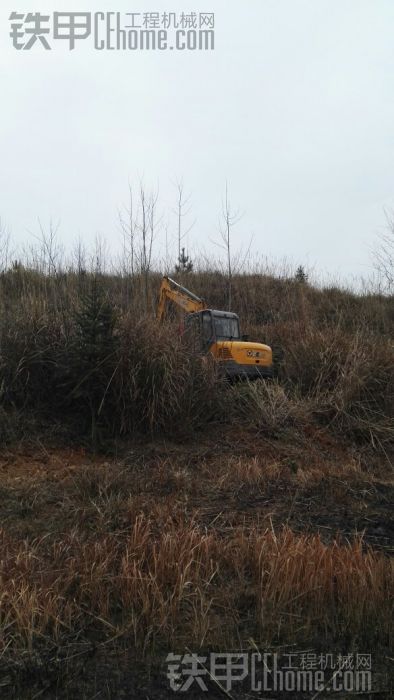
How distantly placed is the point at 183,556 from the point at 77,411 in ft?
16.5

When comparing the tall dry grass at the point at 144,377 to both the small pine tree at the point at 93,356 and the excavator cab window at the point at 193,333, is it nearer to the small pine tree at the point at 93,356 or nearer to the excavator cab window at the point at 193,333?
the small pine tree at the point at 93,356

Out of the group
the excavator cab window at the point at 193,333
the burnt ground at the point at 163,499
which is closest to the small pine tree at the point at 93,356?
the burnt ground at the point at 163,499

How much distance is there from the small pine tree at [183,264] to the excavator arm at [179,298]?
7.12 metres

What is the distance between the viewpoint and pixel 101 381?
7875 millimetres

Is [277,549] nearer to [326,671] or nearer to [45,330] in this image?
[326,671]

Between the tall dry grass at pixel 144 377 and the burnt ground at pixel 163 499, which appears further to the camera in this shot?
the tall dry grass at pixel 144 377

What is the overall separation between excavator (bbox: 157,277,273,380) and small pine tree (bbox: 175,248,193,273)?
8.20 m

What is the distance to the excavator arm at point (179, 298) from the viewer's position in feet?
37.9

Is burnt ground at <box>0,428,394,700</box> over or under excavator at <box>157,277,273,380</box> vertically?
under

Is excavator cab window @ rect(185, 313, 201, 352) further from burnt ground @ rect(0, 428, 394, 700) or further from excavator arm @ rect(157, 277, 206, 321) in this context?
burnt ground @ rect(0, 428, 394, 700)

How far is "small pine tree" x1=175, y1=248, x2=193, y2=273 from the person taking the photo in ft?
63.5

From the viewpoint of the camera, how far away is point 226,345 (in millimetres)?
10016

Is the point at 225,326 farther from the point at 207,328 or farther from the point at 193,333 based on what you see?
the point at 193,333

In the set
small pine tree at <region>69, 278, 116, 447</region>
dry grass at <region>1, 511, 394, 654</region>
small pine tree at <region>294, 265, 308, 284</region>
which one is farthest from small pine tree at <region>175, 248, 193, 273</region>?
dry grass at <region>1, 511, 394, 654</region>
